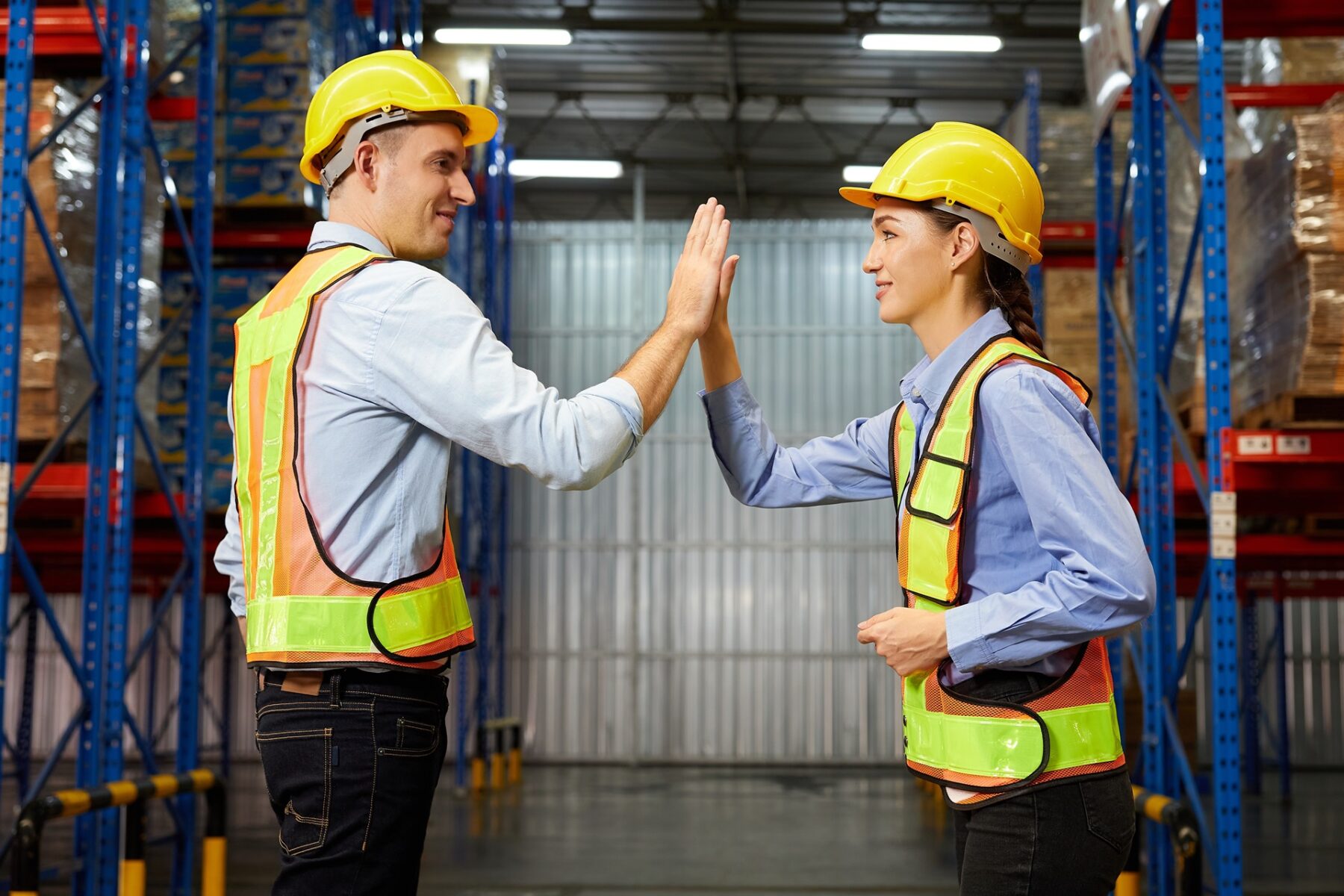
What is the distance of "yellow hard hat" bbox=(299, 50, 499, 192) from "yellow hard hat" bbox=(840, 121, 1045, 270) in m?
0.80

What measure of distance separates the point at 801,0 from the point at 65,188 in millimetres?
10808

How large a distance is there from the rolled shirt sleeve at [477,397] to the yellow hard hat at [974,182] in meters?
0.68

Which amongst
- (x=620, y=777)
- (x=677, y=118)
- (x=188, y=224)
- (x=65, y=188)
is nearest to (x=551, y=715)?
(x=620, y=777)

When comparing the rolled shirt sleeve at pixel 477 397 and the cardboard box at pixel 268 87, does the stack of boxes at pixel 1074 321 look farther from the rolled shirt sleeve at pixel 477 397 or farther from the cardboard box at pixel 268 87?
the rolled shirt sleeve at pixel 477 397

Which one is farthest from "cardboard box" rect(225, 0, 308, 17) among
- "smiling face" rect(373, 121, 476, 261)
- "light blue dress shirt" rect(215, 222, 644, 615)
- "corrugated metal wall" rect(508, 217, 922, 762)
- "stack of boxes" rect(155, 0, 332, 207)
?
"corrugated metal wall" rect(508, 217, 922, 762)

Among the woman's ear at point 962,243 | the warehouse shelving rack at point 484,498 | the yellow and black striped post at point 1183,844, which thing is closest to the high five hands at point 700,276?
the woman's ear at point 962,243

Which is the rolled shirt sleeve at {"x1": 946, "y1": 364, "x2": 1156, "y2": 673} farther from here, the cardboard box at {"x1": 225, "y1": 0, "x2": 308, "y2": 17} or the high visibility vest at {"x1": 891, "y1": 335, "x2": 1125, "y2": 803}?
the cardboard box at {"x1": 225, "y1": 0, "x2": 308, "y2": 17}

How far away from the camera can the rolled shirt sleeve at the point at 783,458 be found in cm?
275

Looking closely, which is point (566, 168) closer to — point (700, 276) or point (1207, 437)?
point (1207, 437)

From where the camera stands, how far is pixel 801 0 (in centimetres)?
1540

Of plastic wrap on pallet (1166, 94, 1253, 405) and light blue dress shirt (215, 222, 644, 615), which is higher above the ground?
plastic wrap on pallet (1166, 94, 1253, 405)

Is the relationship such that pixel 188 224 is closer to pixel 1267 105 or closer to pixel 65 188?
pixel 65 188

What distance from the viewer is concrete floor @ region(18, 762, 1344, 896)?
8.45 metres

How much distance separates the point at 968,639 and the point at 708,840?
28.7 feet
